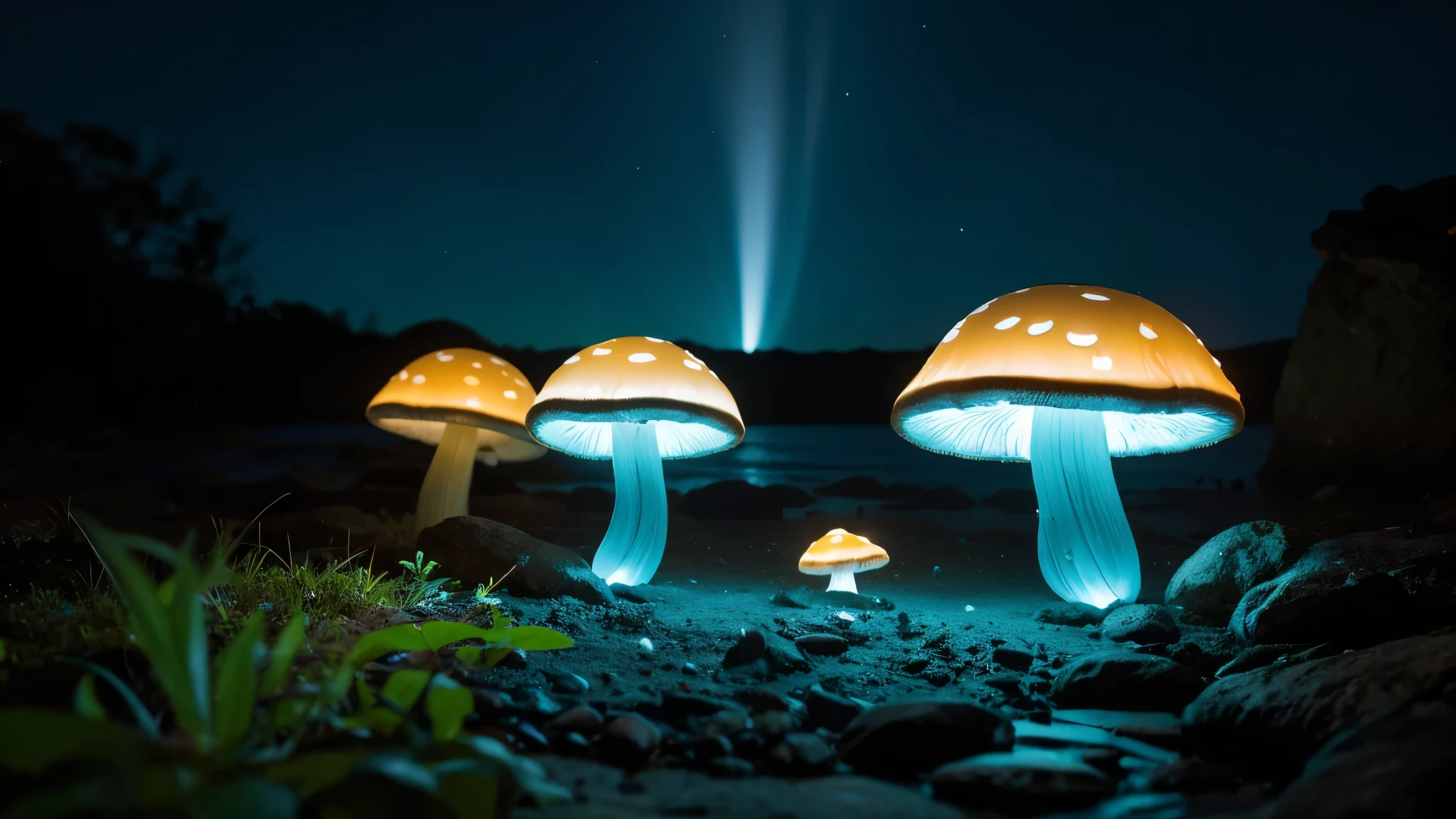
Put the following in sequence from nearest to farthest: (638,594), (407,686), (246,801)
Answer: (246,801) → (407,686) → (638,594)

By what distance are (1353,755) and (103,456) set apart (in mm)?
10716

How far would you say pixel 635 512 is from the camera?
17.8ft

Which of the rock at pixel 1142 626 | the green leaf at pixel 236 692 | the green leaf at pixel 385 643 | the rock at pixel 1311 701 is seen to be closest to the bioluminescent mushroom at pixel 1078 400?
the rock at pixel 1142 626

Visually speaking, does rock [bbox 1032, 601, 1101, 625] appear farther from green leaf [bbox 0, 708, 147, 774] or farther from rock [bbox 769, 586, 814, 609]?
green leaf [bbox 0, 708, 147, 774]

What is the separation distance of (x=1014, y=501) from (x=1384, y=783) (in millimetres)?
7075

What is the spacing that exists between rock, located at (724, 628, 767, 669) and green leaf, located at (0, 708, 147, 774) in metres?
2.04

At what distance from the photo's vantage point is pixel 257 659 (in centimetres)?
167

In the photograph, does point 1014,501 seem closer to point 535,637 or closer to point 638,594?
point 638,594

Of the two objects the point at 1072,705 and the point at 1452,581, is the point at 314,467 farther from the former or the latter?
the point at 1452,581

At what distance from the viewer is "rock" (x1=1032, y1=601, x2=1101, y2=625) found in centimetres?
408

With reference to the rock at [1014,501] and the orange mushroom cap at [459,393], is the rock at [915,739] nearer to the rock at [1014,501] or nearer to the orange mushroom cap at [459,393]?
the orange mushroom cap at [459,393]

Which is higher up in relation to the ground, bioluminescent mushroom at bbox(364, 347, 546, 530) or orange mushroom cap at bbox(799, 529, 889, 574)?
bioluminescent mushroom at bbox(364, 347, 546, 530)

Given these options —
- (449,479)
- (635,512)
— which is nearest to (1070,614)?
(635,512)

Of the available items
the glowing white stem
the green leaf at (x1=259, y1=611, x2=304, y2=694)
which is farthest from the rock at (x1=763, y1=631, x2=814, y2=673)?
the glowing white stem
